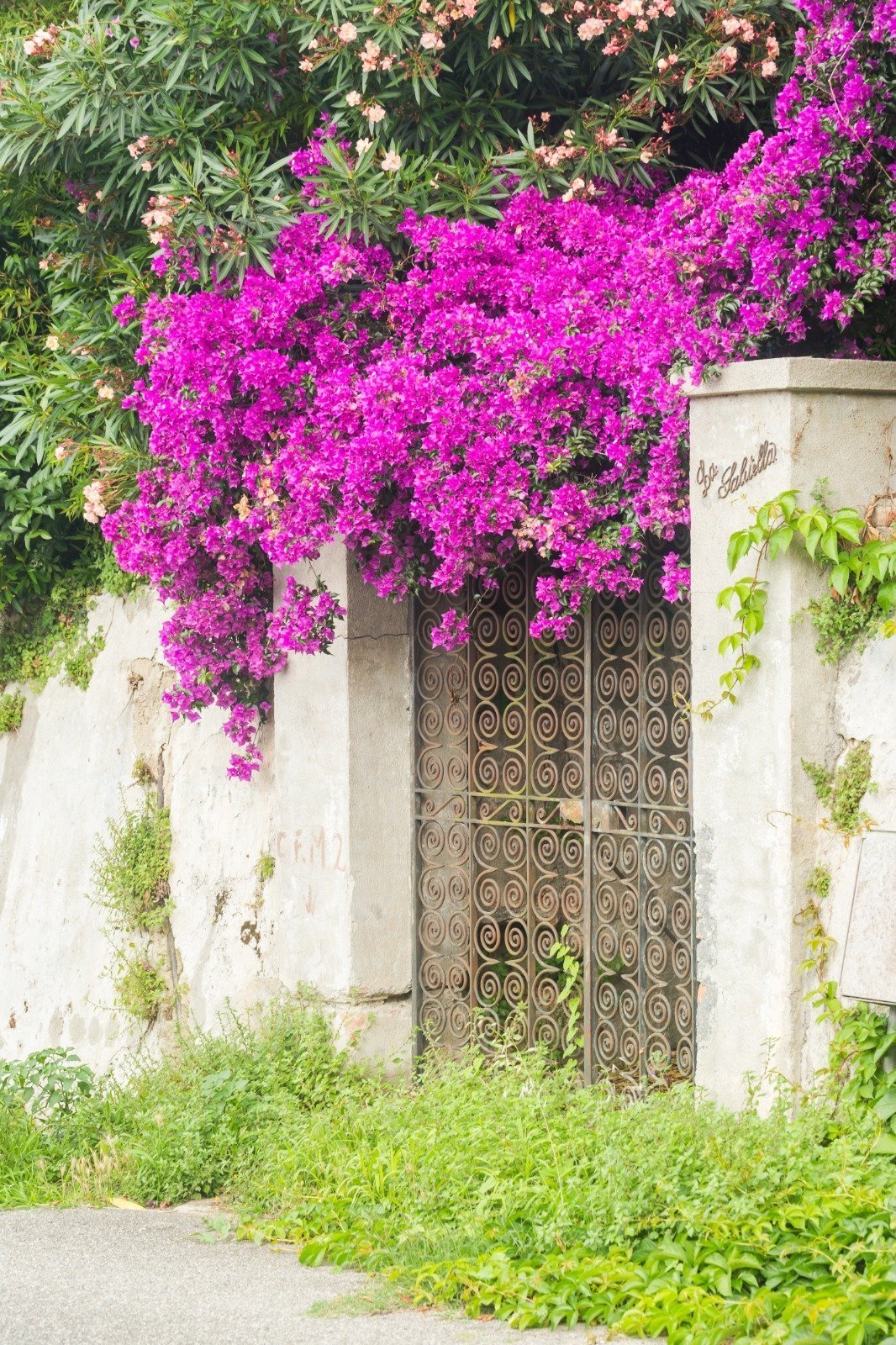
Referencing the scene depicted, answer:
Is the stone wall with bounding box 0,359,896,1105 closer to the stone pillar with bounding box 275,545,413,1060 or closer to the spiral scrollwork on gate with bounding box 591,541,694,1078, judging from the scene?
the stone pillar with bounding box 275,545,413,1060

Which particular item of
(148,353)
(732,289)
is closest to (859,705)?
(732,289)

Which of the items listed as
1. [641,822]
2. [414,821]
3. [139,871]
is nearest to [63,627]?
[139,871]

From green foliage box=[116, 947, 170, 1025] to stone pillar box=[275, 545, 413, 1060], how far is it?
1.26m

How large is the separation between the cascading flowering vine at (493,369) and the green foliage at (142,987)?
6.10 ft

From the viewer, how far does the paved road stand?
4152mm

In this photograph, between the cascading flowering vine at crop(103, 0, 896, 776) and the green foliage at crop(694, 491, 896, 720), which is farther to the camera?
the cascading flowering vine at crop(103, 0, 896, 776)

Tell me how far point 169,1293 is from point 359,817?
2342 millimetres

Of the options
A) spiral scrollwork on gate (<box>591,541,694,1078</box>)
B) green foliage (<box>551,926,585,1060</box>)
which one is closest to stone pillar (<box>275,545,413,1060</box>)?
green foliage (<box>551,926,585,1060</box>)

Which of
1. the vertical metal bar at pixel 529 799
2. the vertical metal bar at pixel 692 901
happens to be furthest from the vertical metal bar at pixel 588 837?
the vertical metal bar at pixel 692 901

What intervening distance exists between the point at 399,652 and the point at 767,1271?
331cm

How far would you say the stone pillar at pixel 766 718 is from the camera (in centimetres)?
466

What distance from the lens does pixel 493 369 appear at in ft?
18.1

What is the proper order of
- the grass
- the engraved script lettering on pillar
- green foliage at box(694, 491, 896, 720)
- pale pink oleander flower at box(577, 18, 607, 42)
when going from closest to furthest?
the grass
green foliage at box(694, 491, 896, 720)
the engraved script lettering on pillar
pale pink oleander flower at box(577, 18, 607, 42)

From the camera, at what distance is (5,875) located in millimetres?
8969
